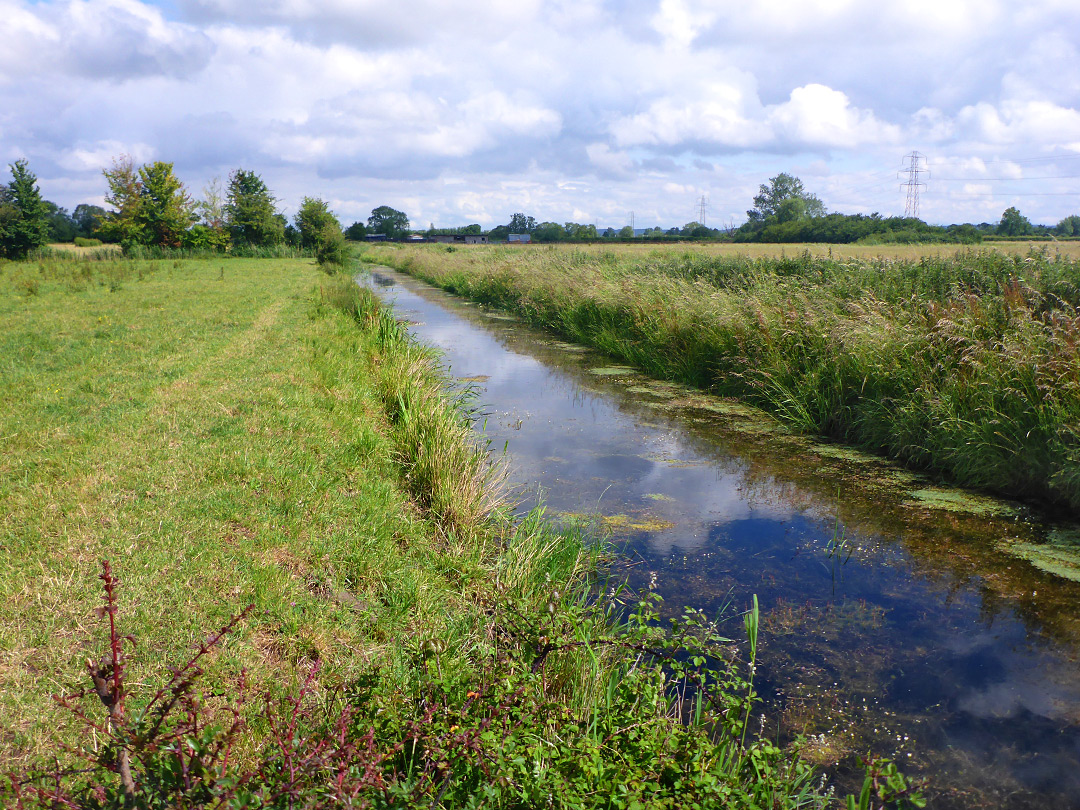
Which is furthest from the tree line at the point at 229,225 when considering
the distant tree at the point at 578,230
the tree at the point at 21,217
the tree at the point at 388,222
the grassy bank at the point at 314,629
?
the tree at the point at 388,222

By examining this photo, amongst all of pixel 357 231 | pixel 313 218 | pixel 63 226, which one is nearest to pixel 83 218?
pixel 63 226

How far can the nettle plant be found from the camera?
66.4 inches

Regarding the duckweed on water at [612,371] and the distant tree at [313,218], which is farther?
the distant tree at [313,218]

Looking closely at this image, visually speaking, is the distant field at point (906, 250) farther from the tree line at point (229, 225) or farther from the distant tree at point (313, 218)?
the distant tree at point (313, 218)

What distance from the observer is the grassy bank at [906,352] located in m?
6.06

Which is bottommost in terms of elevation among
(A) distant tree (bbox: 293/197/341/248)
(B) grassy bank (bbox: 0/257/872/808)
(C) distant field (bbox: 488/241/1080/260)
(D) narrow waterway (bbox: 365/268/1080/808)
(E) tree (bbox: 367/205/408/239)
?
(D) narrow waterway (bbox: 365/268/1080/808)

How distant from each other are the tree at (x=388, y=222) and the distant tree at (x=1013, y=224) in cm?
9634

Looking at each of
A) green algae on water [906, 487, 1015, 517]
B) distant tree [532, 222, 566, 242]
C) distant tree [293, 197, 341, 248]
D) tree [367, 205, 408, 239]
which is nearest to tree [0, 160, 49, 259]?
distant tree [293, 197, 341, 248]

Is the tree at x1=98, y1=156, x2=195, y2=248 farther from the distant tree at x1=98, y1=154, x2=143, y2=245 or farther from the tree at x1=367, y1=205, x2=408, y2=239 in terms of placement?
the tree at x1=367, y1=205, x2=408, y2=239

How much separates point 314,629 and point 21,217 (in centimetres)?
4292

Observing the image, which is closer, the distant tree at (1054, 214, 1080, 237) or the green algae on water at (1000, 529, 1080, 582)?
the green algae on water at (1000, 529, 1080, 582)

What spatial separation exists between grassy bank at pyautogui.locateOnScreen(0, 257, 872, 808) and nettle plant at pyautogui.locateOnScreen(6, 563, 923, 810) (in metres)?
0.01

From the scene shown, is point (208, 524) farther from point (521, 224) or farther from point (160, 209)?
point (521, 224)

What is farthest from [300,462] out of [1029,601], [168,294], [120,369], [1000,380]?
[168,294]
